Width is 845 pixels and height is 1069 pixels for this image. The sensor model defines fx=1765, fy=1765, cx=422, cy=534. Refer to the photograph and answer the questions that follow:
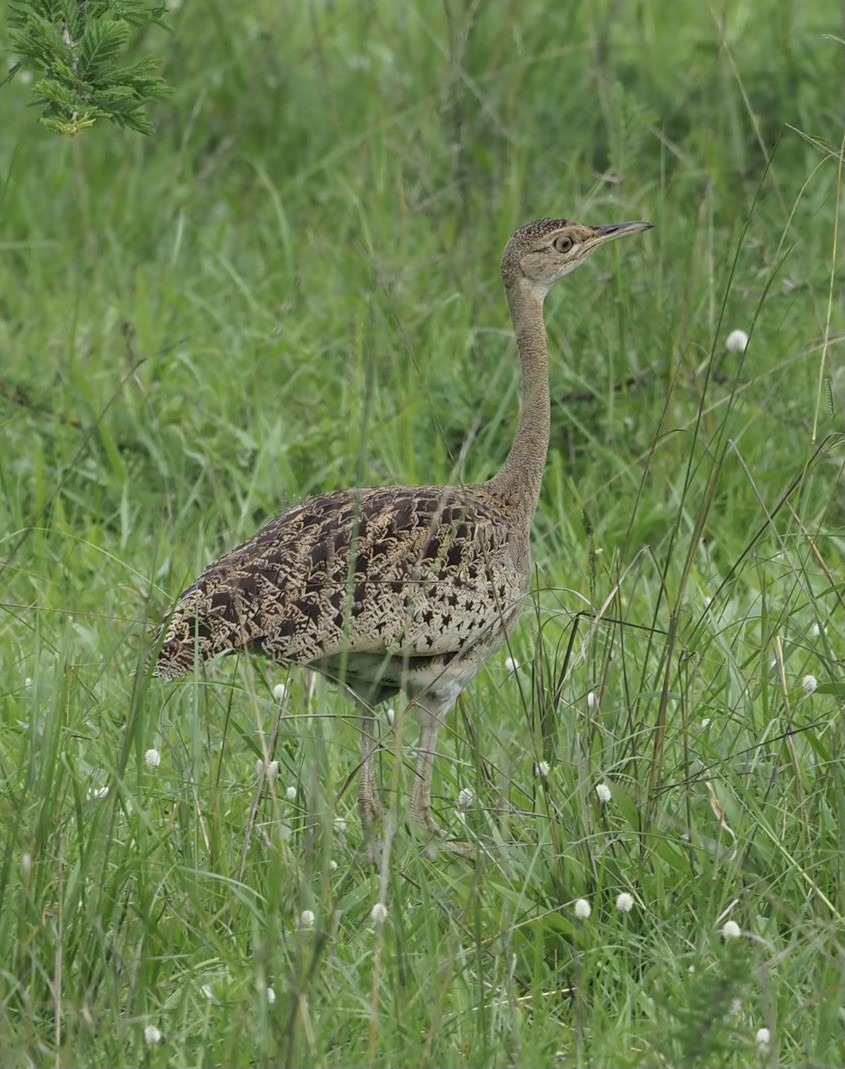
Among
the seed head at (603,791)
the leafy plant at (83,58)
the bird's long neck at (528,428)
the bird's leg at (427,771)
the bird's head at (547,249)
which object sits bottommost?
the bird's leg at (427,771)

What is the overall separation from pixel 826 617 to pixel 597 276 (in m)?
2.30

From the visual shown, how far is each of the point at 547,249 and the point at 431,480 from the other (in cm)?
122

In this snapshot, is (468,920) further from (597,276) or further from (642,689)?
(597,276)

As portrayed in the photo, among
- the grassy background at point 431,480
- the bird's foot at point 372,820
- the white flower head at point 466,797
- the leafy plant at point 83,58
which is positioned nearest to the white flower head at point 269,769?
the grassy background at point 431,480

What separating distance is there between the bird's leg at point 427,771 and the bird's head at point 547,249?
1.16m

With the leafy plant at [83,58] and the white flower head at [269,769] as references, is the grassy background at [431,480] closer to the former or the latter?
the white flower head at [269,769]

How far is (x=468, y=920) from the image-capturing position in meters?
3.12

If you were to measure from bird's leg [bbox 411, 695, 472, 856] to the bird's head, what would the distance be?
1160 millimetres

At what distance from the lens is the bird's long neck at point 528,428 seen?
172 inches

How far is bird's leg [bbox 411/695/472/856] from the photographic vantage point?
3613 millimetres

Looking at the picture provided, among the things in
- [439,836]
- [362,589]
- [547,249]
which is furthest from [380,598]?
[547,249]

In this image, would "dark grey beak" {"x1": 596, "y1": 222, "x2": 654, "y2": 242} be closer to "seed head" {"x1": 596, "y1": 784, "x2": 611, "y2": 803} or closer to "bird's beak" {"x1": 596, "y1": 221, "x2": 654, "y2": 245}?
"bird's beak" {"x1": 596, "y1": 221, "x2": 654, "y2": 245}

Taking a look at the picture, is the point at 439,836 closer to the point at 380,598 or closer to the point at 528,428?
the point at 380,598

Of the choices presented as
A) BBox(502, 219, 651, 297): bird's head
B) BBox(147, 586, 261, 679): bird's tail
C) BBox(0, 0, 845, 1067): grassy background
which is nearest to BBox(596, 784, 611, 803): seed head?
BBox(0, 0, 845, 1067): grassy background
